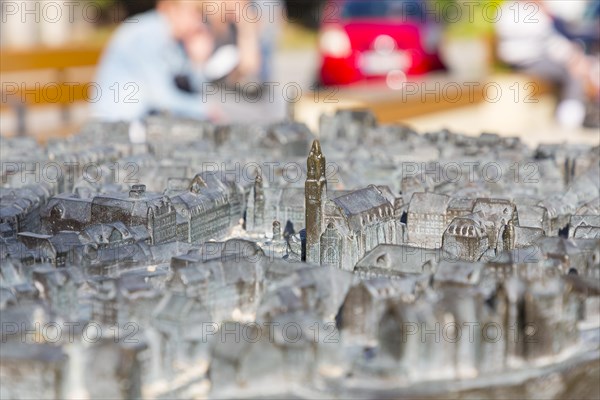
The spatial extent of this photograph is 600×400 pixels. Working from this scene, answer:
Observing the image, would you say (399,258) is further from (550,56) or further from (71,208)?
(550,56)

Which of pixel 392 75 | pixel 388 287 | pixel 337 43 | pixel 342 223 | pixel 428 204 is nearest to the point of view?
pixel 388 287

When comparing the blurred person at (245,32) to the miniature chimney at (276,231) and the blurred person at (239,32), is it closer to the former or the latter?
the blurred person at (239,32)

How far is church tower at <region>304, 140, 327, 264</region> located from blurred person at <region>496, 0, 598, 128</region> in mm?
25785

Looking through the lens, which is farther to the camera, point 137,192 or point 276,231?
point 276,231

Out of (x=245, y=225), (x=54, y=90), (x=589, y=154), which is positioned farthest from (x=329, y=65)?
(x=245, y=225)

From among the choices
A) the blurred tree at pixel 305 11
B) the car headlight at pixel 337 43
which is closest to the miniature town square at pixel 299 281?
the car headlight at pixel 337 43

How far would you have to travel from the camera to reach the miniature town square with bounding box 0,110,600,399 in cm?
1425

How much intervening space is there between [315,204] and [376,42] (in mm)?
21008

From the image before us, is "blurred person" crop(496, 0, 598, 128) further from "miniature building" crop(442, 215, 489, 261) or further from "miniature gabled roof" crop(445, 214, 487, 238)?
"miniature building" crop(442, 215, 489, 261)

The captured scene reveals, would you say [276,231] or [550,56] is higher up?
[550,56]

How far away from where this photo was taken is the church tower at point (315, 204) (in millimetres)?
18625

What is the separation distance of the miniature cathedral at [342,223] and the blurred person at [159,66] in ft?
47.5

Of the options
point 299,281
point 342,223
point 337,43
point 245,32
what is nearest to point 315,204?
point 342,223

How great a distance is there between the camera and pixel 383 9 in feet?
135
